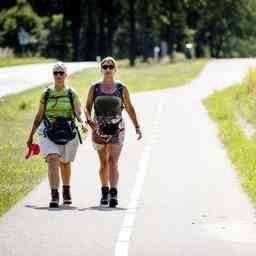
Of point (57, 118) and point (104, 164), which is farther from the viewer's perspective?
point (104, 164)

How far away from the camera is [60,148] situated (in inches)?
535

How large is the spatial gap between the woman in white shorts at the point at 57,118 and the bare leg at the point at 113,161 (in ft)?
1.52

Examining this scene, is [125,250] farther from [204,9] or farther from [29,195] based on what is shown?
[204,9]

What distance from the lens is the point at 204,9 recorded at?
120m

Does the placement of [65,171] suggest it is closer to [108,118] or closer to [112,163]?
[112,163]

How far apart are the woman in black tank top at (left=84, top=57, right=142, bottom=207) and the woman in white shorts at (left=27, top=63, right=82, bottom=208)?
234 mm

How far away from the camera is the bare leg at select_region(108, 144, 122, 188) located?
13586 millimetres

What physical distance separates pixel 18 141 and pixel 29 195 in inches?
330

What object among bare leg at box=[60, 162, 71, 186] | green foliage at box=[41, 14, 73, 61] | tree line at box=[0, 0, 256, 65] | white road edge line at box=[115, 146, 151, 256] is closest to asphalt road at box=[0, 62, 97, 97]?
white road edge line at box=[115, 146, 151, 256]

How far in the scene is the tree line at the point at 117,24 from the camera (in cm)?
10138

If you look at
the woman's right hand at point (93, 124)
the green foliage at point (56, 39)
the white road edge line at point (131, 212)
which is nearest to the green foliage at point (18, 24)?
the green foliage at point (56, 39)

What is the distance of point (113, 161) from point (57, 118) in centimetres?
91

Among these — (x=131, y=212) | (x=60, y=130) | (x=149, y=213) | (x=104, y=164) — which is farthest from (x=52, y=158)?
(x=149, y=213)

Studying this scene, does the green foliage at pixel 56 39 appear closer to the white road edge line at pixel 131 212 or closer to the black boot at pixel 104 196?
the white road edge line at pixel 131 212
